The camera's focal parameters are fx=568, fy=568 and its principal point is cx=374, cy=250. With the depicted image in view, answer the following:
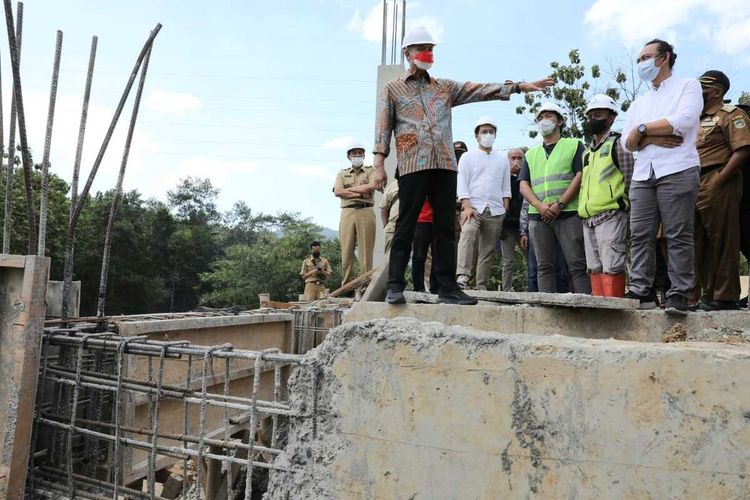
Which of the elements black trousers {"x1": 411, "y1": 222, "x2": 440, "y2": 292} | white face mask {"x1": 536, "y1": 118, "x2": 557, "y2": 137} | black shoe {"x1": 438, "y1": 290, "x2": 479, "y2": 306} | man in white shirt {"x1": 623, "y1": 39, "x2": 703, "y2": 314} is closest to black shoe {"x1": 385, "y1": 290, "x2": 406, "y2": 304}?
black shoe {"x1": 438, "y1": 290, "x2": 479, "y2": 306}

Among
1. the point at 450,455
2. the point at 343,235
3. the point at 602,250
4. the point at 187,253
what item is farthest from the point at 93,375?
the point at 187,253

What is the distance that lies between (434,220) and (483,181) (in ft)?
6.79

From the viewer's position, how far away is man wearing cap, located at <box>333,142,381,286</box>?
757cm

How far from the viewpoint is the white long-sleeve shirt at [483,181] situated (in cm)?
550

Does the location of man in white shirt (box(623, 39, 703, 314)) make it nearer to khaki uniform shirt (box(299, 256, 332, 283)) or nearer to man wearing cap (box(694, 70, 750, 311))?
man wearing cap (box(694, 70, 750, 311))

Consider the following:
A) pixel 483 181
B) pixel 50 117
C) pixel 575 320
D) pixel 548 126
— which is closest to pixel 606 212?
pixel 548 126

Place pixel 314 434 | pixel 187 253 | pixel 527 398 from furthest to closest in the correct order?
pixel 187 253
pixel 314 434
pixel 527 398

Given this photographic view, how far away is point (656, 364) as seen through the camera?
1.93 meters

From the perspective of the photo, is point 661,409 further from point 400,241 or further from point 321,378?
point 400,241

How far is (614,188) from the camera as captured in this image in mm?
4047

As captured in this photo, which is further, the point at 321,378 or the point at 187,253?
the point at 187,253

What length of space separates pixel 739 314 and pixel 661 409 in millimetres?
1437

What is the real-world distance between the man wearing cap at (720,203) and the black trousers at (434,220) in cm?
154

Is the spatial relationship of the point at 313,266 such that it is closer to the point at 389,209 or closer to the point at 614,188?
the point at 389,209
